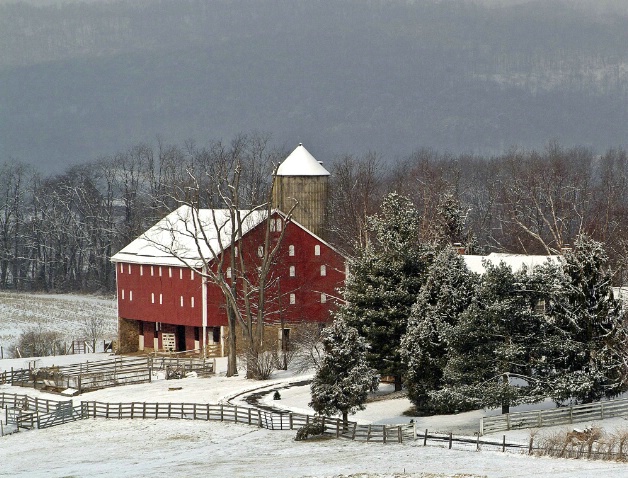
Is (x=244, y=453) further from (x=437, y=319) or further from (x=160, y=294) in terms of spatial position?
(x=160, y=294)

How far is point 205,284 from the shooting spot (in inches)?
2813

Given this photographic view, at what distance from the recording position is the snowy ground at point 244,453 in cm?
3809

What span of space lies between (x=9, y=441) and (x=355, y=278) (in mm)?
15412

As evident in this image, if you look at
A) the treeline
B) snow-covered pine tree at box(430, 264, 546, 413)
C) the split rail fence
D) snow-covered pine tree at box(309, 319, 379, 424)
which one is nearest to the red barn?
the split rail fence

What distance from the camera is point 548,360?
4506cm

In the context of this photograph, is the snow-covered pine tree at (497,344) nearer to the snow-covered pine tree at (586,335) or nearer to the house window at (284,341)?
the snow-covered pine tree at (586,335)

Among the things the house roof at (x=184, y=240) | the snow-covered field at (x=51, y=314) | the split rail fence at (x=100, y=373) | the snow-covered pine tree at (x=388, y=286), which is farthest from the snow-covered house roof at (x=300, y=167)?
the snow-covered pine tree at (x=388, y=286)

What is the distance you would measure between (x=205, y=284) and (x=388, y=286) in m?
21.5

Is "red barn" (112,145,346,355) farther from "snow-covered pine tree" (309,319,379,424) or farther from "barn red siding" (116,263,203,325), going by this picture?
"snow-covered pine tree" (309,319,379,424)

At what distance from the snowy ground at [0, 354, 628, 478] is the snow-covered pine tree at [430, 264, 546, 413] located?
158 centimetres

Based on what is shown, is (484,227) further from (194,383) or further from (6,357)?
(194,383)

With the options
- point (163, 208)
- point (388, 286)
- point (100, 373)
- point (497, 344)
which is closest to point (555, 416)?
point (497, 344)

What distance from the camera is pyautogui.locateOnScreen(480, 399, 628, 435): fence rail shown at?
144 feet

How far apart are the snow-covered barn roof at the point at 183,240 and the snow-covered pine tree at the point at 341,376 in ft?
86.9
